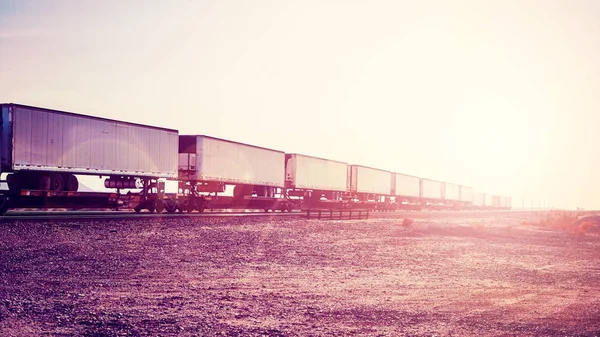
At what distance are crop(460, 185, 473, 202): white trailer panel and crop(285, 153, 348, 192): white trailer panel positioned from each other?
52150 millimetres

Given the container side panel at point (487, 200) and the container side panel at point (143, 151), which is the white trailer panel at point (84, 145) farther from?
the container side panel at point (487, 200)

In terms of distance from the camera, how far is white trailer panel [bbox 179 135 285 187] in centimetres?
3488

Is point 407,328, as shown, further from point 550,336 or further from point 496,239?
point 496,239

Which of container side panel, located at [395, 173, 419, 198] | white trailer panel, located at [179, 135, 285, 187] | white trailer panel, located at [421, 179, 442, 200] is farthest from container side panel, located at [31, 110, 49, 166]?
white trailer panel, located at [421, 179, 442, 200]

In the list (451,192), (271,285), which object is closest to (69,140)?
(271,285)

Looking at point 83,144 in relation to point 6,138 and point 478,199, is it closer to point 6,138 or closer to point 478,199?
point 6,138

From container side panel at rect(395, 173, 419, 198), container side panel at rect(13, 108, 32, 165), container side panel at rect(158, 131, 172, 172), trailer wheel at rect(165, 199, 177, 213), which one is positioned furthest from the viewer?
container side panel at rect(395, 173, 419, 198)

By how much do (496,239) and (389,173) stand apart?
40619 mm

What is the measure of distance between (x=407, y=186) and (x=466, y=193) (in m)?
35.9

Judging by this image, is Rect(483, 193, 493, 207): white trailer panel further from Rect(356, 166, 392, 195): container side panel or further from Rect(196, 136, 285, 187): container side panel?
Rect(196, 136, 285, 187): container side panel

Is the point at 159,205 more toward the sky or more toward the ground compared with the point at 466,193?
more toward the ground

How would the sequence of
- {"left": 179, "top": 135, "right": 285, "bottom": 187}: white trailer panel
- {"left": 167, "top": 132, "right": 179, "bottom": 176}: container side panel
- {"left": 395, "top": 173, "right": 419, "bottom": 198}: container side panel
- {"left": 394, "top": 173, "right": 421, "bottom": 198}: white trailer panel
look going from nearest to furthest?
1. {"left": 167, "top": 132, "right": 179, "bottom": 176}: container side panel
2. {"left": 179, "top": 135, "right": 285, "bottom": 187}: white trailer panel
3. {"left": 394, "top": 173, "right": 421, "bottom": 198}: white trailer panel
4. {"left": 395, "top": 173, "right": 419, "bottom": 198}: container side panel

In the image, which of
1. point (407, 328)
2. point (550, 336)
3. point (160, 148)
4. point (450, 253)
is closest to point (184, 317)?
point (407, 328)

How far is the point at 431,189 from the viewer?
86.9 metres
